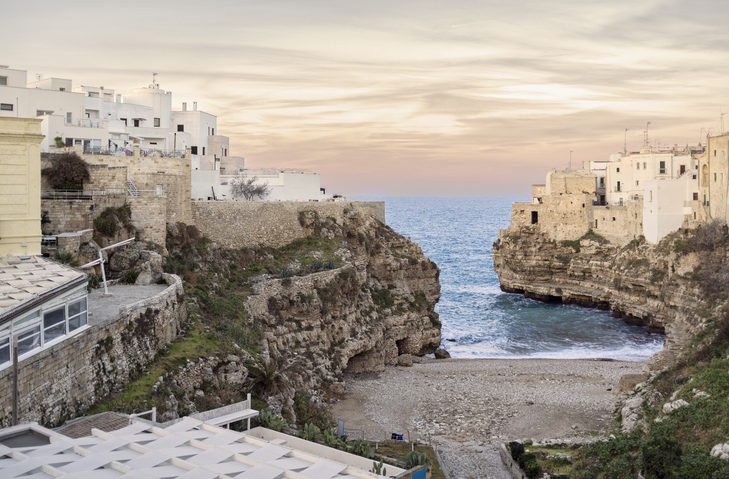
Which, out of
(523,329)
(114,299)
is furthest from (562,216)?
(114,299)

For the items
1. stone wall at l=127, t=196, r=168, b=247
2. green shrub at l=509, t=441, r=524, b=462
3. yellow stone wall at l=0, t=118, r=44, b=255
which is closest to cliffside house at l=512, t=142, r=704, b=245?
green shrub at l=509, t=441, r=524, b=462

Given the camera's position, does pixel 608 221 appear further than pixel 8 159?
Yes

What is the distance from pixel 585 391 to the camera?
101 feet

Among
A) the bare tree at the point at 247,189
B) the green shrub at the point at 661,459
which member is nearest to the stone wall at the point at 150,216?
the bare tree at the point at 247,189

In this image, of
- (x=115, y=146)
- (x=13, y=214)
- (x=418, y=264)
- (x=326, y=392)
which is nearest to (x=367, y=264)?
(x=418, y=264)

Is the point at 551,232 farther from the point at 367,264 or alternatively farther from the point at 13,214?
the point at 13,214

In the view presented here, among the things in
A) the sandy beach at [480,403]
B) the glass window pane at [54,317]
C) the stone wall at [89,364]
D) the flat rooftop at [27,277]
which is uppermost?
the flat rooftop at [27,277]

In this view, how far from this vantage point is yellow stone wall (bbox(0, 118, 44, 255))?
2102 centimetres

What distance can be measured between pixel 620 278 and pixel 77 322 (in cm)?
4531

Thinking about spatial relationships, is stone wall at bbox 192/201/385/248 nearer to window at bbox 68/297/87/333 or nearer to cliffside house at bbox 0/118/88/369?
cliffside house at bbox 0/118/88/369

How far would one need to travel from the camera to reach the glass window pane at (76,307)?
16.1 m

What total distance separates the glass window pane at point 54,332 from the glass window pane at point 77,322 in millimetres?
219

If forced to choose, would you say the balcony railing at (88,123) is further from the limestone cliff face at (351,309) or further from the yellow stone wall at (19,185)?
the yellow stone wall at (19,185)

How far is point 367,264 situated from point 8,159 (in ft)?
79.7
